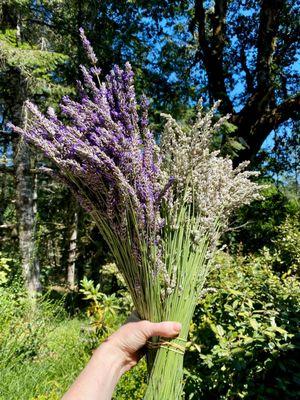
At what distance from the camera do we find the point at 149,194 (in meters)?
1.35

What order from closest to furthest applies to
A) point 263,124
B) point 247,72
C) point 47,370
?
1. point 47,370
2. point 263,124
3. point 247,72

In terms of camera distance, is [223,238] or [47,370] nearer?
[47,370]

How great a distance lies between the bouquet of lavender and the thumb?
0.15 ft

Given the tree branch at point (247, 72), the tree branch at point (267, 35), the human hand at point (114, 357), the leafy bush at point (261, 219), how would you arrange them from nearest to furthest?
the human hand at point (114, 357) < the tree branch at point (267, 35) < the leafy bush at point (261, 219) < the tree branch at point (247, 72)

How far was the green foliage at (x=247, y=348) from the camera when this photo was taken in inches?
79.7

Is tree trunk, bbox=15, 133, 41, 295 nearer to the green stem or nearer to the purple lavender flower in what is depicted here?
the purple lavender flower

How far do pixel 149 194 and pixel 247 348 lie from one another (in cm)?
126

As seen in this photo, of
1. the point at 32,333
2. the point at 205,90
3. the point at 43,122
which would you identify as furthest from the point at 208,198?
the point at 205,90

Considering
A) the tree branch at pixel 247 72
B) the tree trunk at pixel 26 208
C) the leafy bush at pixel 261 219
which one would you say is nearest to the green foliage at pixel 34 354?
the tree trunk at pixel 26 208

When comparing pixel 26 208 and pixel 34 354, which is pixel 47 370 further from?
pixel 26 208

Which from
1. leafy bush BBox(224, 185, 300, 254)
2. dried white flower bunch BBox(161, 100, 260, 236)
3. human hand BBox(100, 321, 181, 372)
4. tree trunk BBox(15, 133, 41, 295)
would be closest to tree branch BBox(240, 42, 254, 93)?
leafy bush BBox(224, 185, 300, 254)

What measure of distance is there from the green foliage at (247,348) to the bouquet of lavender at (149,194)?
2.68 feet

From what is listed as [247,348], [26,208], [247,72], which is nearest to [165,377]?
[247,348]

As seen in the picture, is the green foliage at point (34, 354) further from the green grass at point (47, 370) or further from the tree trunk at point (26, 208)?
the tree trunk at point (26, 208)
